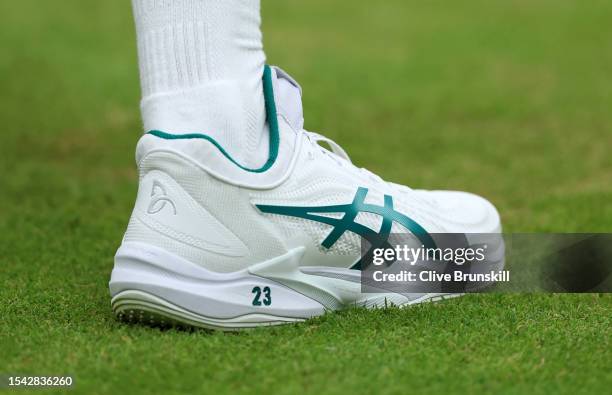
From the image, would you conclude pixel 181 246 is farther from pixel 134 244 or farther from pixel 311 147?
pixel 311 147

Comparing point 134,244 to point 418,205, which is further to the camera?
point 418,205

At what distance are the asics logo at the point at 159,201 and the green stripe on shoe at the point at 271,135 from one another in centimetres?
9

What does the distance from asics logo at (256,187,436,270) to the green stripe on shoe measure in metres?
0.09

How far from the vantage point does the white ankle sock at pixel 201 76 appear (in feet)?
5.66

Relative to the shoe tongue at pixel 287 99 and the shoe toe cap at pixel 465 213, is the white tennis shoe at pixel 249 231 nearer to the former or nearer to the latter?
the shoe tongue at pixel 287 99

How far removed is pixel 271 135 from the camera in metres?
1.79

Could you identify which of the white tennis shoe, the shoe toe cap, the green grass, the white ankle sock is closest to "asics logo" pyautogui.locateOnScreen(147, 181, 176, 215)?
the white tennis shoe

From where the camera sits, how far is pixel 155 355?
1535 mm

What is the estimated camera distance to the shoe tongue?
1.84m

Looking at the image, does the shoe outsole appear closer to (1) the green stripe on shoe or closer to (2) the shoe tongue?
(1) the green stripe on shoe

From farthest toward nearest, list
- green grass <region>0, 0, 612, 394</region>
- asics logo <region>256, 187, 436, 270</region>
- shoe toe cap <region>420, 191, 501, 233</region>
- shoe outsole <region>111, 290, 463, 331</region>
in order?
shoe toe cap <region>420, 191, 501, 233</region>, asics logo <region>256, 187, 436, 270</region>, shoe outsole <region>111, 290, 463, 331</region>, green grass <region>0, 0, 612, 394</region>

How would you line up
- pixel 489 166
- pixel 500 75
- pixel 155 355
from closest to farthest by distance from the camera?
pixel 155 355 → pixel 489 166 → pixel 500 75

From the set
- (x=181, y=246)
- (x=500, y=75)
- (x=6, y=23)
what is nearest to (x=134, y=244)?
(x=181, y=246)

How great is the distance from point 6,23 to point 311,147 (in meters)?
5.21
